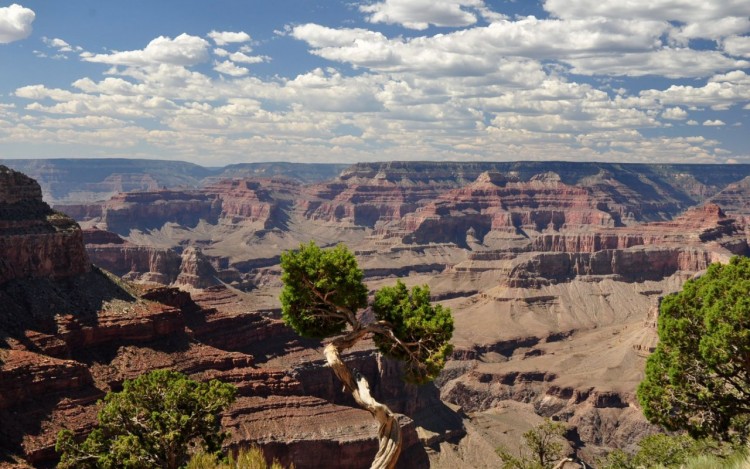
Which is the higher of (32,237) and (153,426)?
(32,237)

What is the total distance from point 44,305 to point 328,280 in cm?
6094

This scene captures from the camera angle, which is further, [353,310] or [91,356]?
[91,356]

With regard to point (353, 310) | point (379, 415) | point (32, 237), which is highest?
point (353, 310)

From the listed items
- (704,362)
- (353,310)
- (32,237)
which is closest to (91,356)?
(32,237)

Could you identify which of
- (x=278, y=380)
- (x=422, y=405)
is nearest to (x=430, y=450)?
(x=422, y=405)

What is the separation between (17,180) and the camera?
311ft

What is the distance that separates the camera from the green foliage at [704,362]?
3581 cm

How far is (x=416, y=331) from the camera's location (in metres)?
36.2

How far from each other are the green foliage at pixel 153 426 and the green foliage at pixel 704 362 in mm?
29890

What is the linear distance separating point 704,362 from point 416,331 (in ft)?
59.6

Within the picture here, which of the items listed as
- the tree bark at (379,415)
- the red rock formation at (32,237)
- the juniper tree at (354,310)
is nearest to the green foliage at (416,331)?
the juniper tree at (354,310)

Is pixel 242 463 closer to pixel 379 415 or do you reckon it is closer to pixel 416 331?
pixel 379 415

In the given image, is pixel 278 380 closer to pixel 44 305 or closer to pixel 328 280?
pixel 44 305

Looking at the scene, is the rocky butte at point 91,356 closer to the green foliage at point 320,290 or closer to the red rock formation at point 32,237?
the red rock formation at point 32,237
